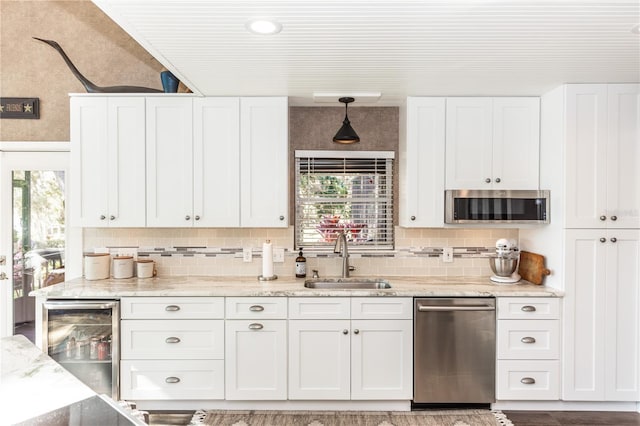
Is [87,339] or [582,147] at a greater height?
[582,147]

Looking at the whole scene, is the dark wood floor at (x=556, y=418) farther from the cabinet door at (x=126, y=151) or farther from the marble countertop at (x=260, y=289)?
the cabinet door at (x=126, y=151)

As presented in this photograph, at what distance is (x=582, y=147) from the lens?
292 centimetres

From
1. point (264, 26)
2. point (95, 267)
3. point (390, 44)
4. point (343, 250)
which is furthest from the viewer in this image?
point (343, 250)

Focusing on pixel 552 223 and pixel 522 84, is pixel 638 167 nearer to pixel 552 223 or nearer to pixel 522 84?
pixel 552 223

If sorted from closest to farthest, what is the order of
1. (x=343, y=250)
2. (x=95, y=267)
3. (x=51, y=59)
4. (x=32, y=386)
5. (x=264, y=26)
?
(x=32, y=386), (x=264, y=26), (x=95, y=267), (x=343, y=250), (x=51, y=59)

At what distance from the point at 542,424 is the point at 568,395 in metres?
0.31

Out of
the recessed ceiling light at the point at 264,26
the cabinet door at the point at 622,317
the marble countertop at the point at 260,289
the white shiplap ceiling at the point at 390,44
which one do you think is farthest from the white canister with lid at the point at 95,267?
the cabinet door at the point at 622,317

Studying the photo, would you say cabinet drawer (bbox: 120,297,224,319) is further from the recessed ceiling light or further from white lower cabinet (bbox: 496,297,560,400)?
white lower cabinet (bbox: 496,297,560,400)

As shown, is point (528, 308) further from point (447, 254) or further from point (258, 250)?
point (258, 250)

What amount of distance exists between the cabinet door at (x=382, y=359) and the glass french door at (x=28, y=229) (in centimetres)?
265

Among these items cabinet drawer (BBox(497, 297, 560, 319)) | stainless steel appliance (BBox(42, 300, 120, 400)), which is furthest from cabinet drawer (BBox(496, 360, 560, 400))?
stainless steel appliance (BBox(42, 300, 120, 400))

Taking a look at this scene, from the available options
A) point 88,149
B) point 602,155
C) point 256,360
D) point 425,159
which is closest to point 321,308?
point 256,360

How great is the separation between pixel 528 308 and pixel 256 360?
1987 mm

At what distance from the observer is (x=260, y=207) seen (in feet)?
10.5
